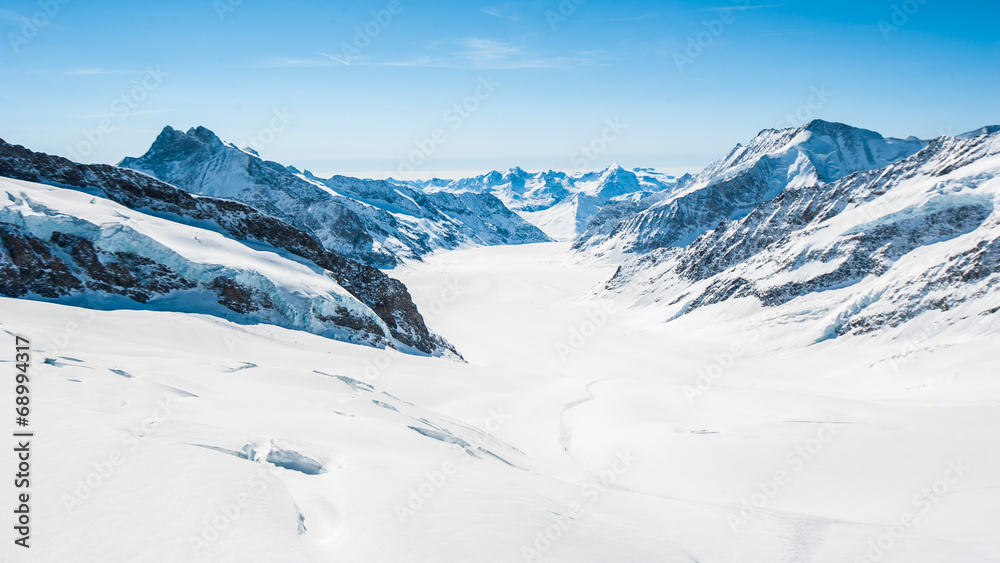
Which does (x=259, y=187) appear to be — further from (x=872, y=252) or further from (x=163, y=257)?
(x=872, y=252)

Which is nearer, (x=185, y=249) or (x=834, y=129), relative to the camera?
(x=185, y=249)

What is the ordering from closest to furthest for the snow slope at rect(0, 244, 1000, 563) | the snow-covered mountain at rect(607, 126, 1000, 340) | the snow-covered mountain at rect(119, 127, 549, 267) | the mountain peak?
the snow slope at rect(0, 244, 1000, 563) < the snow-covered mountain at rect(607, 126, 1000, 340) < the snow-covered mountain at rect(119, 127, 549, 267) < the mountain peak

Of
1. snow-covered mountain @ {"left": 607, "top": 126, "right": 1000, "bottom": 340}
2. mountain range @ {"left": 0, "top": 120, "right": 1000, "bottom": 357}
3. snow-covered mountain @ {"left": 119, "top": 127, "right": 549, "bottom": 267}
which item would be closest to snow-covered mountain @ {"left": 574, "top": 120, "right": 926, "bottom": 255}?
mountain range @ {"left": 0, "top": 120, "right": 1000, "bottom": 357}

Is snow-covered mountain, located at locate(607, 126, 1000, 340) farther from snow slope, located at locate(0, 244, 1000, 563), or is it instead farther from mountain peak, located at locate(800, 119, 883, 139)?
mountain peak, located at locate(800, 119, 883, 139)

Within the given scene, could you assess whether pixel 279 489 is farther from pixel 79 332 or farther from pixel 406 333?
pixel 406 333

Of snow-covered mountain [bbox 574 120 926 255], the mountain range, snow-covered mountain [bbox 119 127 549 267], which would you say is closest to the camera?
the mountain range

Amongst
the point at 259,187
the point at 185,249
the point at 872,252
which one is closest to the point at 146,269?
the point at 185,249

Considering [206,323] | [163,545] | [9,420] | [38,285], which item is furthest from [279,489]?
[38,285]
